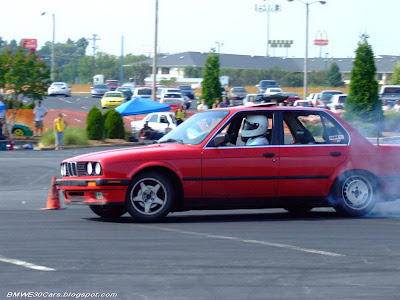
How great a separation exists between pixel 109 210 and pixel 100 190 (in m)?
1.00

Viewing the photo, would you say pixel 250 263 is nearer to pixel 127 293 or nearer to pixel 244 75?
pixel 127 293

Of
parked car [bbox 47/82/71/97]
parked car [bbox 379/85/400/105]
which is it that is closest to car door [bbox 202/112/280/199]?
parked car [bbox 379/85/400/105]

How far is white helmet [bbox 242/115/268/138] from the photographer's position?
441 inches

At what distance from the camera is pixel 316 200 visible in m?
11.1

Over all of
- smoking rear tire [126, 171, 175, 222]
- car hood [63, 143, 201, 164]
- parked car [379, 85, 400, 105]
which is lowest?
smoking rear tire [126, 171, 175, 222]

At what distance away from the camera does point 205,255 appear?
8.04 metres

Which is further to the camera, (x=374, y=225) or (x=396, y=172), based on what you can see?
(x=396, y=172)

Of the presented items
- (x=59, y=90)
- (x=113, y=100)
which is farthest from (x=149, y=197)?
(x=59, y=90)

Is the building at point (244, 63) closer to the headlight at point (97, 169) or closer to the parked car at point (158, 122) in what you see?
the parked car at point (158, 122)

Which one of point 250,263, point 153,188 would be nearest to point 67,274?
point 250,263

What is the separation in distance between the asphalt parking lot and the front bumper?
0.32 metres

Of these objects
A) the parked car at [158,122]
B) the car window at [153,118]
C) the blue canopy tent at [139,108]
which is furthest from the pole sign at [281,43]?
the blue canopy tent at [139,108]

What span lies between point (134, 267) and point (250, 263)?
1101mm

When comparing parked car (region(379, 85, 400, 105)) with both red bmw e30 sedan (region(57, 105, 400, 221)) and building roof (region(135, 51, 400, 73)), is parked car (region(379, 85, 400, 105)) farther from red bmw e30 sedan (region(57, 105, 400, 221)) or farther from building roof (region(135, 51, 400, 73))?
building roof (region(135, 51, 400, 73))
